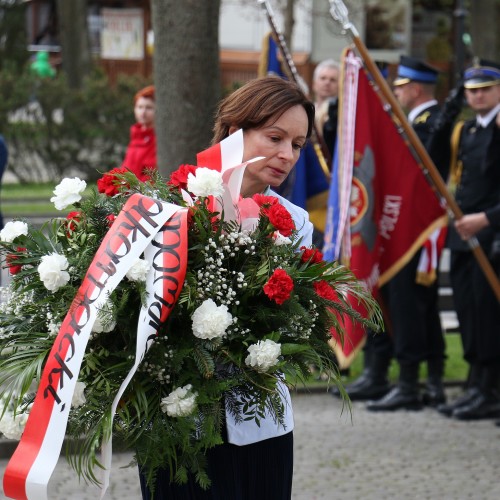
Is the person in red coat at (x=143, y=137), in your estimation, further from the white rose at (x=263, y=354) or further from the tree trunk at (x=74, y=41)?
the tree trunk at (x=74, y=41)

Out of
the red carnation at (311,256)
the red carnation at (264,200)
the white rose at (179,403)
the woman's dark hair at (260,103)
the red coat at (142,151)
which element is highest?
the woman's dark hair at (260,103)

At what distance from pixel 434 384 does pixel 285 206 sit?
4626 millimetres

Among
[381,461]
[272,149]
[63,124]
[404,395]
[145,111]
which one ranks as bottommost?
[63,124]

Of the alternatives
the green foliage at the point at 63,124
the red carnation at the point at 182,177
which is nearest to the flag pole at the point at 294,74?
the red carnation at the point at 182,177

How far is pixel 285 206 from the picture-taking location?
3434 millimetres

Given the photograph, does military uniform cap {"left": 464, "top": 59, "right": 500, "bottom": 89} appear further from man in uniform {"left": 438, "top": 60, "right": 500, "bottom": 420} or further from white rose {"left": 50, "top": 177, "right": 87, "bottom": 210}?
white rose {"left": 50, "top": 177, "right": 87, "bottom": 210}

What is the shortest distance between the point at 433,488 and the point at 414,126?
2976 millimetres

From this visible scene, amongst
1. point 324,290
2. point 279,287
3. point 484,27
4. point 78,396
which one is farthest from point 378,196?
point 484,27

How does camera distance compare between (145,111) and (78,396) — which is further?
(145,111)

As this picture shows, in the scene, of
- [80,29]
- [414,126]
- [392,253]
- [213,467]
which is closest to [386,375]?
[392,253]

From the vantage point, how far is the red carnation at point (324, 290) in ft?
9.92

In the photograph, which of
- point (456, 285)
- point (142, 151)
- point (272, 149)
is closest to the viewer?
point (272, 149)

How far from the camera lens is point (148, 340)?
282 cm

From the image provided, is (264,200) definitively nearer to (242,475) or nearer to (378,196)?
(242,475)
